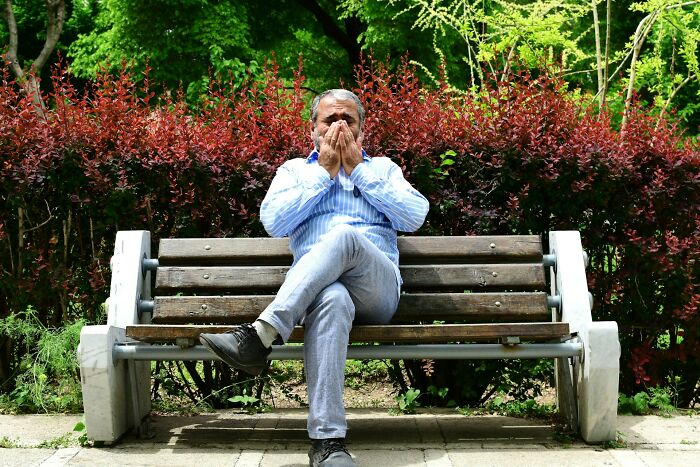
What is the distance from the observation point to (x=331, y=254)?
12.3 ft

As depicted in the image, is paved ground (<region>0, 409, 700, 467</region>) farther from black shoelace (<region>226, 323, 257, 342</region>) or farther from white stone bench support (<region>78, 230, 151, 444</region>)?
black shoelace (<region>226, 323, 257, 342</region>)

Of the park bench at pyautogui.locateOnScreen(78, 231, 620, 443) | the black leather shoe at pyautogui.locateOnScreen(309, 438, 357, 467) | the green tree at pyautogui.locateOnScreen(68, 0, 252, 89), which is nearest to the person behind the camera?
the black leather shoe at pyautogui.locateOnScreen(309, 438, 357, 467)

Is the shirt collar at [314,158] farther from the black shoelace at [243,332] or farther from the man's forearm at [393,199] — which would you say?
the black shoelace at [243,332]

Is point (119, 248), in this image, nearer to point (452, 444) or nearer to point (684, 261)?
point (452, 444)

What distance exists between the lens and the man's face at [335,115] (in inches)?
173

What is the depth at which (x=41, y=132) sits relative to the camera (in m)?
4.78

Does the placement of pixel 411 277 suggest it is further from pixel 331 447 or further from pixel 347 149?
pixel 331 447

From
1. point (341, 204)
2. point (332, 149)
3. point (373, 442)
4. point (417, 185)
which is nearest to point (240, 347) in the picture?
point (373, 442)

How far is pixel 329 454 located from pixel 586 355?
125 centimetres

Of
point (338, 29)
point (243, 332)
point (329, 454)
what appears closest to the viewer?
point (329, 454)

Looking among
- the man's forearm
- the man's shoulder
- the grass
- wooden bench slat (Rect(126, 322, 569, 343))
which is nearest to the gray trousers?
wooden bench slat (Rect(126, 322, 569, 343))

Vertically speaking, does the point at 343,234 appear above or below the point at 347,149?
below

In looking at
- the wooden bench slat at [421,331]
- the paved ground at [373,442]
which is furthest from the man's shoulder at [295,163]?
the paved ground at [373,442]

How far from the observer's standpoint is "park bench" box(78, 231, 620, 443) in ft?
12.7
